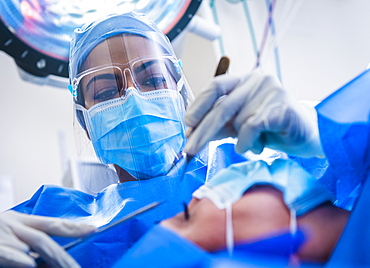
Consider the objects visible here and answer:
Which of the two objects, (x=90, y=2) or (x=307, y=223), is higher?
(x=90, y=2)

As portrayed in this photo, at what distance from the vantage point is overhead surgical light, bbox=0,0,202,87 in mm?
1355

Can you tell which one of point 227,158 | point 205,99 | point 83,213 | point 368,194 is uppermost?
point 205,99

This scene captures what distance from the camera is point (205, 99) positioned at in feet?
2.75

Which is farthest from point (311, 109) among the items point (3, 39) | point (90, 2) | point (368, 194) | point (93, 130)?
point (3, 39)

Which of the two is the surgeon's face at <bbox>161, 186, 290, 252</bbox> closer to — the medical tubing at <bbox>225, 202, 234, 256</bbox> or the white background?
the medical tubing at <bbox>225, 202, 234, 256</bbox>

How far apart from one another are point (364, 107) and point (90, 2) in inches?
40.7

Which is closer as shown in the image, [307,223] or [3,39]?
[307,223]

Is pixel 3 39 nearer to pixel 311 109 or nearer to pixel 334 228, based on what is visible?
pixel 311 109

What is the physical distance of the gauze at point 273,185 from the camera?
2.31 feet

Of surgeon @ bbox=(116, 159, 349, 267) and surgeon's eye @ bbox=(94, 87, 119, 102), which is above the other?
surgeon's eye @ bbox=(94, 87, 119, 102)

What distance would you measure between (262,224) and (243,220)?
3 centimetres

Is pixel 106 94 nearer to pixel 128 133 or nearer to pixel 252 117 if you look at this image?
pixel 128 133

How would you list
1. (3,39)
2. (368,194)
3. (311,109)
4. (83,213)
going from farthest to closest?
(3,39), (83,213), (311,109), (368,194)

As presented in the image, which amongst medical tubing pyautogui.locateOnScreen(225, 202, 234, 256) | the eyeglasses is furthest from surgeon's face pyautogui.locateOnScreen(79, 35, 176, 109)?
medical tubing pyautogui.locateOnScreen(225, 202, 234, 256)
